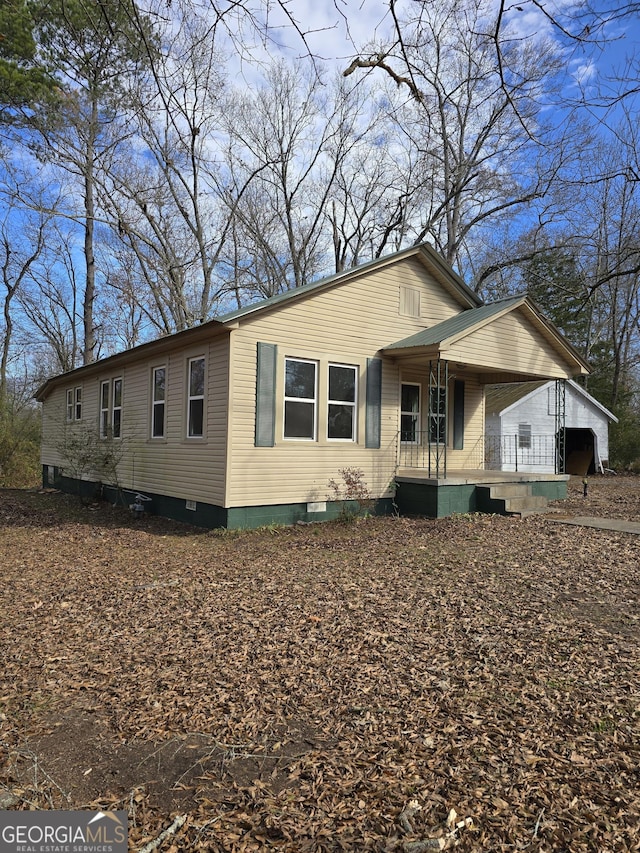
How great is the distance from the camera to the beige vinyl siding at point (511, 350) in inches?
436

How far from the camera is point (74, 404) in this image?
1722 centimetres

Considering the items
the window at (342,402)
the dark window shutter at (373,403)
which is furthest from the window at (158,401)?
the dark window shutter at (373,403)

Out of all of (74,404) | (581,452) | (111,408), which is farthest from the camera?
(581,452)

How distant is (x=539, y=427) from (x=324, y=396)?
14.9 metres

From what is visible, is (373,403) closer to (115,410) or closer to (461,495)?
(461,495)

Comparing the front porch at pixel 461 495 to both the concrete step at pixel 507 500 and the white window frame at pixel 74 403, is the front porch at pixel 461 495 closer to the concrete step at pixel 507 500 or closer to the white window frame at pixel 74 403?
the concrete step at pixel 507 500

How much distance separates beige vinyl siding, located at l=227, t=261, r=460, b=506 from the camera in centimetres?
970

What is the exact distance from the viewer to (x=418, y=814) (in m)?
2.48

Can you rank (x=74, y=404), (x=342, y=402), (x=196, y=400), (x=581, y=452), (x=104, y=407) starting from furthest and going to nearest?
(x=581, y=452), (x=74, y=404), (x=104, y=407), (x=342, y=402), (x=196, y=400)

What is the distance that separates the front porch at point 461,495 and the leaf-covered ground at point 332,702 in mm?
3642

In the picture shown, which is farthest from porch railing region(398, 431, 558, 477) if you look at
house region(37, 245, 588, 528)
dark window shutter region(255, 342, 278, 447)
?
dark window shutter region(255, 342, 278, 447)

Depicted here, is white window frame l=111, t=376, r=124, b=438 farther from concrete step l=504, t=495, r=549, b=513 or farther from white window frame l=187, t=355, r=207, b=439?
concrete step l=504, t=495, r=549, b=513

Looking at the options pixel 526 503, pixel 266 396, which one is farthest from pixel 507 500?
pixel 266 396

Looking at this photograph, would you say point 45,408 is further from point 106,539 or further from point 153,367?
point 106,539
